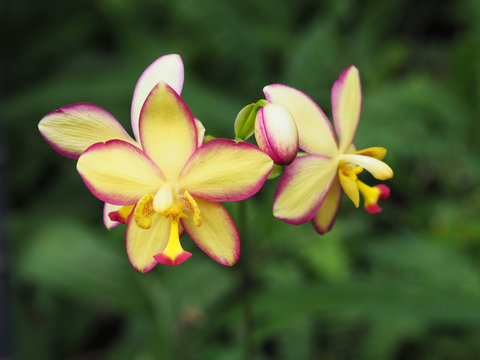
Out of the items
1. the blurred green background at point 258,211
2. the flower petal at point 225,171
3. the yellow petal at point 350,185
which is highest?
the flower petal at point 225,171

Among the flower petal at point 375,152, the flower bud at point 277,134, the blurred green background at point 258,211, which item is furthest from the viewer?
the blurred green background at point 258,211

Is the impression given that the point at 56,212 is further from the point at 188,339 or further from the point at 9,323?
the point at 188,339

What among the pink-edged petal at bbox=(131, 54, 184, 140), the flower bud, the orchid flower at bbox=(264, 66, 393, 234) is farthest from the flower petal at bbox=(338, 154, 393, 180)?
the pink-edged petal at bbox=(131, 54, 184, 140)

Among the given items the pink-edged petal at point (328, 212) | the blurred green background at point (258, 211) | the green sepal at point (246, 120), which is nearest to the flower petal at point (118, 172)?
the green sepal at point (246, 120)

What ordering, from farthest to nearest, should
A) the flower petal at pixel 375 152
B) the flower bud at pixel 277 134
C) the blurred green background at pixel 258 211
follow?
1. the blurred green background at pixel 258 211
2. the flower petal at pixel 375 152
3. the flower bud at pixel 277 134

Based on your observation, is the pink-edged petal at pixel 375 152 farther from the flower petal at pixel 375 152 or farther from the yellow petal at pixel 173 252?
the yellow petal at pixel 173 252

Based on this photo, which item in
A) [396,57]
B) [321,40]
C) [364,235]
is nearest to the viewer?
[364,235]

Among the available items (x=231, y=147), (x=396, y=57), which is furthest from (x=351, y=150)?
(x=396, y=57)

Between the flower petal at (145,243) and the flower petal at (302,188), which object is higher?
the flower petal at (302,188)
